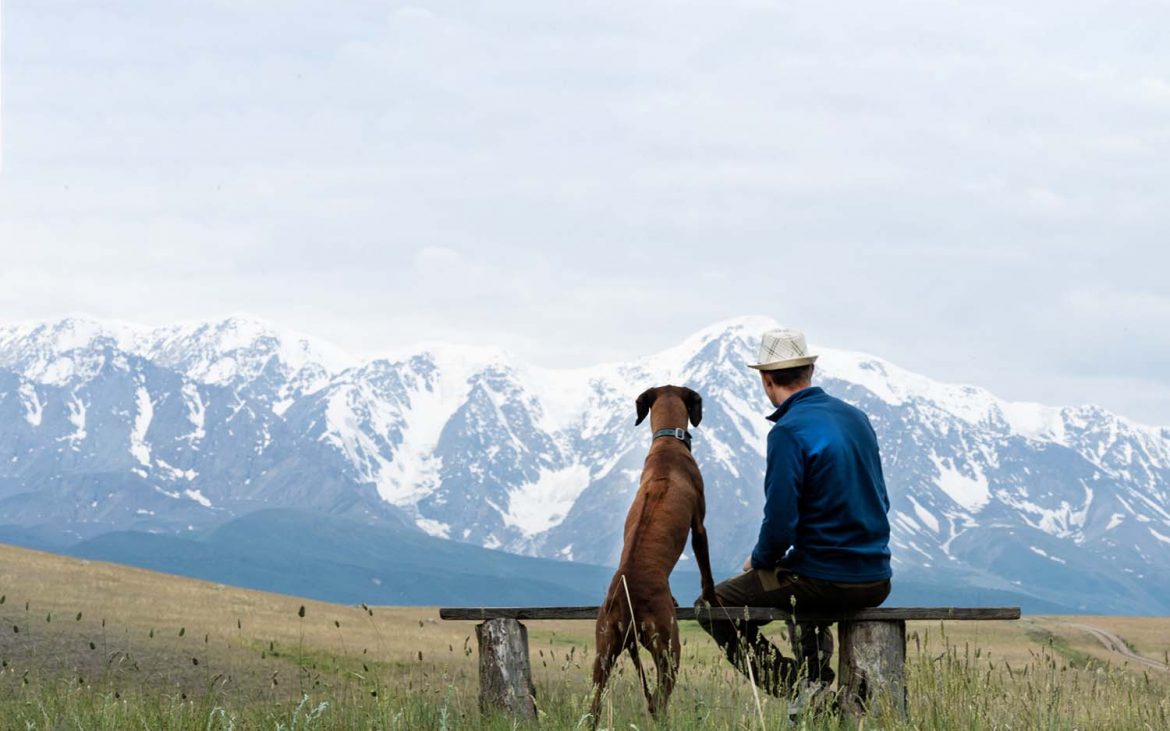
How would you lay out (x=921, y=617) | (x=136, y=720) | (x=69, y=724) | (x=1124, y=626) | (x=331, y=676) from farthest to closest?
1. (x=1124, y=626)
2. (x=331, y=676)
3. (x=921, y=617)
4. (x=136, y=720)
5. (x=69, y=724)

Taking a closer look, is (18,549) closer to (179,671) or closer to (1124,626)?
(179,671)

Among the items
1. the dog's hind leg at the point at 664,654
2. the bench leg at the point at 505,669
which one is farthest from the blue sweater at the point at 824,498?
the bench leg at the point at 505,669

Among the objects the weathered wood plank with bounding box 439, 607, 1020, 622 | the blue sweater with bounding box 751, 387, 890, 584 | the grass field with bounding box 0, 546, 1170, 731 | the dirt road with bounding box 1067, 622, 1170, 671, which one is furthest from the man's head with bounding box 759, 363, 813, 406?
the dirt road with bounding box 1067, 622, 1170, 671

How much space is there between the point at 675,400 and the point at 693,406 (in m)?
0.38

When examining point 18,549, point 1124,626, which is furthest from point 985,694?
point 1124,626

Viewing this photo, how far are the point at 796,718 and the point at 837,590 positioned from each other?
46.1 inches

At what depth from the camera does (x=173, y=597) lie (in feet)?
126

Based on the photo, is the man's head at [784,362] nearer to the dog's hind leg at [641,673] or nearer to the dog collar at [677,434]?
the dog collar at [677,434]

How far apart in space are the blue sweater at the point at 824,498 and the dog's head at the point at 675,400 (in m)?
1.29

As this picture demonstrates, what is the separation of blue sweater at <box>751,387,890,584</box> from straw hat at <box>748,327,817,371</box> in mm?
313

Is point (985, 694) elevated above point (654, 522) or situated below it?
below

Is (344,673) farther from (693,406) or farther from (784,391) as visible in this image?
(784,391)

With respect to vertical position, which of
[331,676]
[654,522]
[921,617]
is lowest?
[331,676]

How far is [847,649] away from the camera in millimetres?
10305
